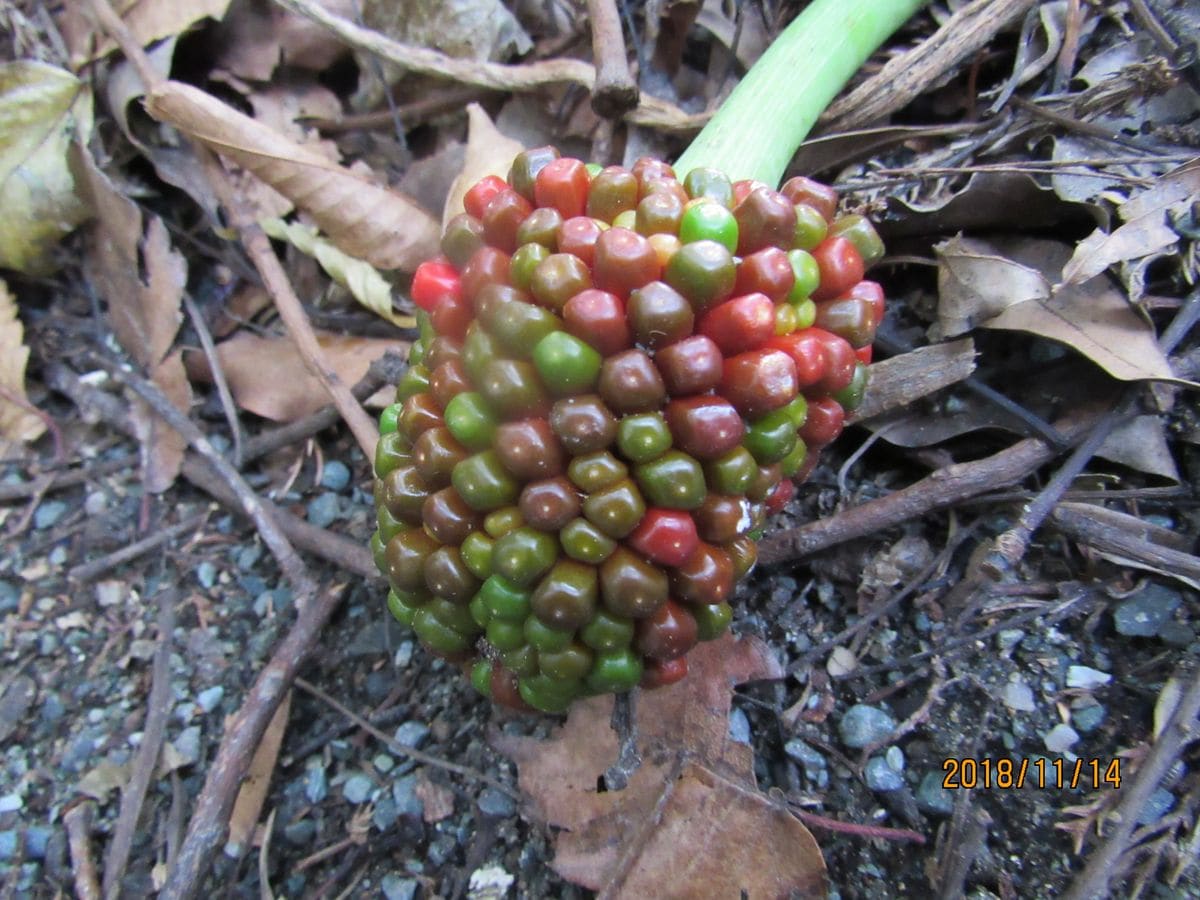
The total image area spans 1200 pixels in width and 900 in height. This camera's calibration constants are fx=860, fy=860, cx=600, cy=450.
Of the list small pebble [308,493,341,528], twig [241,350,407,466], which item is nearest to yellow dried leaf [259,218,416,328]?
twig [241,350,407,466]

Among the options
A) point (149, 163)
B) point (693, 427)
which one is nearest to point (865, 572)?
point (693, 427)

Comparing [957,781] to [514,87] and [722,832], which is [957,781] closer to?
[722,832]

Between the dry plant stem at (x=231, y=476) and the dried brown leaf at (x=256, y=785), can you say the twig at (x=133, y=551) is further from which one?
the dried brown leaf at (x=256, y=785)

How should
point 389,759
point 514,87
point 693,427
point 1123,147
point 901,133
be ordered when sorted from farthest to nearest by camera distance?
point 514,87 < point 901,133 < point 1123,147 < point 389,759 < point 693,427

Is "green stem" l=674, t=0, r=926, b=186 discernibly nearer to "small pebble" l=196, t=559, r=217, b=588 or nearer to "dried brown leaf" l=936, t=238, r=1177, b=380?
"dried brown leaf" l=936, t=238, r=1177, b=380

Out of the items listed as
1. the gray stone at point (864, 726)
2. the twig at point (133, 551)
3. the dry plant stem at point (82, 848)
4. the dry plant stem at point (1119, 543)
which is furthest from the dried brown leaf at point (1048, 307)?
the dry plant stem at point (82, 848)
